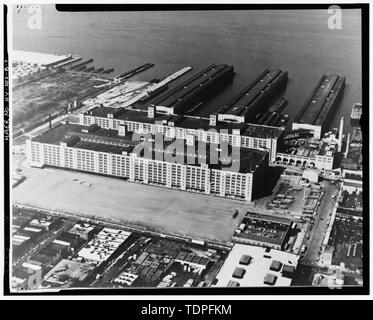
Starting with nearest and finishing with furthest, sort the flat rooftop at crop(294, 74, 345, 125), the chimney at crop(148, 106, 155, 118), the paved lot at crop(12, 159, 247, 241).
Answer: the paved lot at crop(12, 159, 247, 241)
the chimney at crop(148, 106, 155, 118)
the flat rooftop at crop(294, 74, 345, 125)

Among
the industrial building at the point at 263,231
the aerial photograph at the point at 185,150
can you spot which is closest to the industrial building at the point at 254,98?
the aerial photograph at the point at 185,150

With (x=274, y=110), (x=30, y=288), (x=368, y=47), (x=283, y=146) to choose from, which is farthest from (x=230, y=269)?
(x=274, y=110)

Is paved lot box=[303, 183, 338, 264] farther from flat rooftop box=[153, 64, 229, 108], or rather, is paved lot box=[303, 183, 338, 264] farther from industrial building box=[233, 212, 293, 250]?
flat rooftop box=[153, 64, 229, 108]

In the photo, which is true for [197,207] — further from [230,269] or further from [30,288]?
[30,288]

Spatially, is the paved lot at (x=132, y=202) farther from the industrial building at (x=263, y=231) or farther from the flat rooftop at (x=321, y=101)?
the flat rooftop at (x=321, y=101)

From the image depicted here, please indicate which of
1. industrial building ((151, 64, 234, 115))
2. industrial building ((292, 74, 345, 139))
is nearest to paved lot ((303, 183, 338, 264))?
industrial building ((292, 74, 345, 139))
